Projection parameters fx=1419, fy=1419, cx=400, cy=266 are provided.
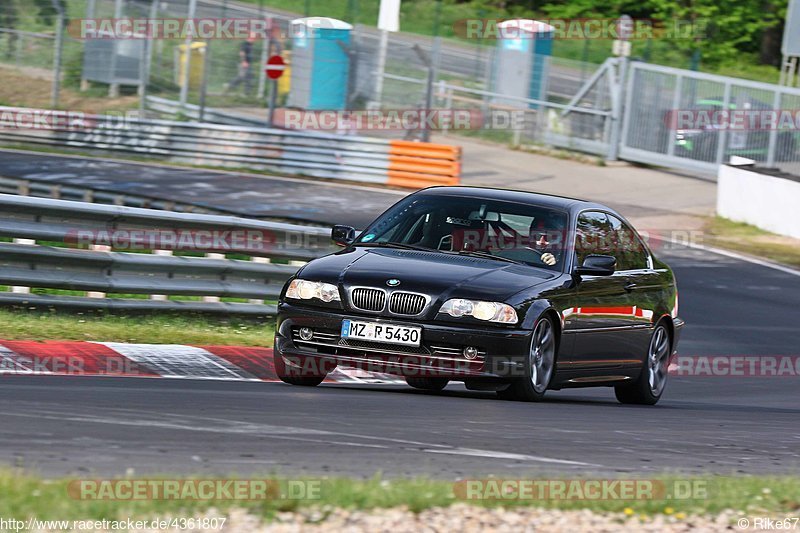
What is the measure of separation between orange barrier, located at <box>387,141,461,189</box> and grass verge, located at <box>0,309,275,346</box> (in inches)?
595

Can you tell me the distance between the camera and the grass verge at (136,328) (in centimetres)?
1037

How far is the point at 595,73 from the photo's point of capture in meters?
34.3

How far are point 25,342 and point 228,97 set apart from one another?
73.2 ft

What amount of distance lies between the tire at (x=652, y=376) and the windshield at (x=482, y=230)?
1.50 m

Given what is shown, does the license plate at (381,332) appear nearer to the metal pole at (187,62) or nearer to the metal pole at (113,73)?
the metal pole at (187,62)

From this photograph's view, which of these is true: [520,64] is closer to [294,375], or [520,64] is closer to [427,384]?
[427,384]

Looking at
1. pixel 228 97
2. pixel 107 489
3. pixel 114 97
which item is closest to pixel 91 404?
pixel 107 489

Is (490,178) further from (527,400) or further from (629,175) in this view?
(527,400)

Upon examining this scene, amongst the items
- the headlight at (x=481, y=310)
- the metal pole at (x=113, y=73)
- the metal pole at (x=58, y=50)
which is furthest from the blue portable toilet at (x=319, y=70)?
the headlight at (x=481, y=310)

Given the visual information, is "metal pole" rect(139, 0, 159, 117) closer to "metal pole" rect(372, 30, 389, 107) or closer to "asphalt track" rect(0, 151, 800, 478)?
"metal pole" rect(372, 30, 389, 107)

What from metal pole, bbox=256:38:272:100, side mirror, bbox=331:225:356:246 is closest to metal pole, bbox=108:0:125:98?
metal pole, bbox=256:38:272:100

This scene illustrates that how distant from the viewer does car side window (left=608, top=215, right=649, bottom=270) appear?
10.3 metres

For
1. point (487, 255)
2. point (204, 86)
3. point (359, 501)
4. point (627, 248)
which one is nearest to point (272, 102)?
point (204, 86)

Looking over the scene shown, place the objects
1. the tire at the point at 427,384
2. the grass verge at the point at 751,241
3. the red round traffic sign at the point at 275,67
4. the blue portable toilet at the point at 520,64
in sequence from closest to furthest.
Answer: the tire at the point at 427,384
the grass verge at the point at 751,241
the red round traffic sign at the point at 275,67
the blue portable toilet at the point at 520,64
